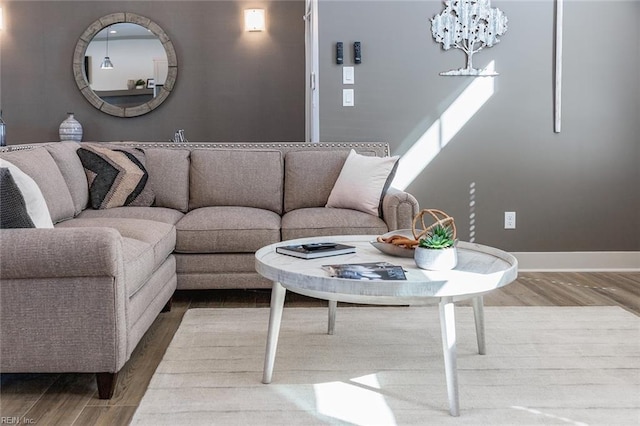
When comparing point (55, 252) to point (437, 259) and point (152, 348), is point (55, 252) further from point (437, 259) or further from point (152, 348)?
point (437, 259)

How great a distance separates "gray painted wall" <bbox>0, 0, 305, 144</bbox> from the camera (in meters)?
5.45

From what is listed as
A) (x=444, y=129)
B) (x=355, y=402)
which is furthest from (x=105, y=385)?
(x=444, y=129)

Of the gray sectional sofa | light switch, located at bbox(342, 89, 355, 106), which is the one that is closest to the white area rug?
the gray sectional sofa

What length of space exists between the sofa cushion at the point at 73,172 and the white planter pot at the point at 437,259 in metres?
2.12

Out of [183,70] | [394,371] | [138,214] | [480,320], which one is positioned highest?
[183,70]

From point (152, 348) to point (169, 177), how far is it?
1.45 metres

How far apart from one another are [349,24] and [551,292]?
2.19 metres

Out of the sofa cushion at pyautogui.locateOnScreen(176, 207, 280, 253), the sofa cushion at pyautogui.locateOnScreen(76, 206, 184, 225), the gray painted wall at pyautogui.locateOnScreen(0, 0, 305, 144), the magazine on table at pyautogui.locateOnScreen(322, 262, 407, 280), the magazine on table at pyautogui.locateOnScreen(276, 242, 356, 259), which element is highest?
the gray painted wall at pyautogui.locateOnScreen(0, 0, 305, 144)

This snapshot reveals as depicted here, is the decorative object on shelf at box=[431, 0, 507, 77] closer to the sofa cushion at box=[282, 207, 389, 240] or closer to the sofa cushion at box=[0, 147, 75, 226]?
the sofa cushion at box=[282, 207, 389, 240]

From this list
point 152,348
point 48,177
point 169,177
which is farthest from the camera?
point 169,177

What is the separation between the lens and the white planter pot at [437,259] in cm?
206

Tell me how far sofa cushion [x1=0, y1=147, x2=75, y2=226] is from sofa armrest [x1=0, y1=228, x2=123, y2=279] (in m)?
0.95

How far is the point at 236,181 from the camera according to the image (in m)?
3.83

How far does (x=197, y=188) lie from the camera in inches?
151
